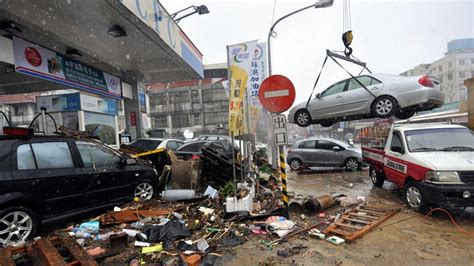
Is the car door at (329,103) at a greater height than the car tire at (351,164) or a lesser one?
greater

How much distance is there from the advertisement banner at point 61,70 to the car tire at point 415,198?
969 centimetres

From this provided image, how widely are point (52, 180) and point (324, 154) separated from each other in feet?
33.0

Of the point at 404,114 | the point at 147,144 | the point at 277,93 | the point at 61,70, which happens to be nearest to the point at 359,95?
the point at 404,114

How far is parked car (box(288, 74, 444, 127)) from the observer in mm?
7730

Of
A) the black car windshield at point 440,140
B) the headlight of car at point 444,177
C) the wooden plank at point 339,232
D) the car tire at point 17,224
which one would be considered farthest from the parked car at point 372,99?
the car tire at point 17,224

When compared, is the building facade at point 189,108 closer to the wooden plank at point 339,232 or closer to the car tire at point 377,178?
the car tire at point 377,178

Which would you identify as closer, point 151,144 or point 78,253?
point 78,253

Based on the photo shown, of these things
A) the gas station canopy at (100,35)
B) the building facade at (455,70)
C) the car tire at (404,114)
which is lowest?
the car tire at (404,114)

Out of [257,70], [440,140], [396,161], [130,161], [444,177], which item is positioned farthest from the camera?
[257,70]

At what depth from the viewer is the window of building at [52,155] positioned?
4645 millimetres

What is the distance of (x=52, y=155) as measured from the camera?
15.9 ft

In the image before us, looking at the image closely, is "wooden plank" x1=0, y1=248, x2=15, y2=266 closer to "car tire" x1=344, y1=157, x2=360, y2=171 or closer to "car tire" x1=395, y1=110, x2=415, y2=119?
"car tire" x1=395, y1=110, x2=415, y2=119

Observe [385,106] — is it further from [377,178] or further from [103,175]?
[103,175]

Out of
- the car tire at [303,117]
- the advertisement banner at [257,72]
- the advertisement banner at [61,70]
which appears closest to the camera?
the advertisement banner at [61,70]
